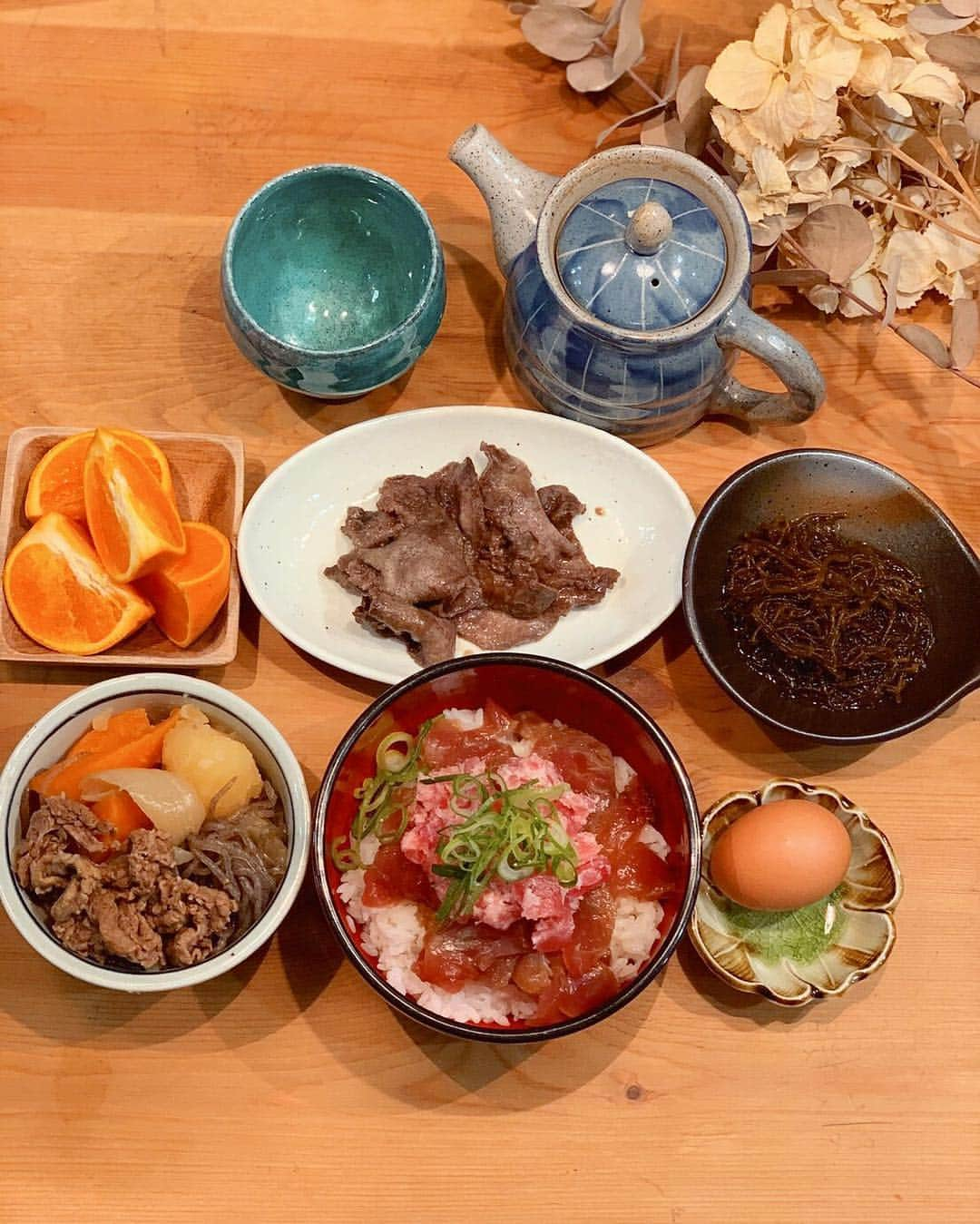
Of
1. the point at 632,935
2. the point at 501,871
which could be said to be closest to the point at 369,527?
the point at 501,871

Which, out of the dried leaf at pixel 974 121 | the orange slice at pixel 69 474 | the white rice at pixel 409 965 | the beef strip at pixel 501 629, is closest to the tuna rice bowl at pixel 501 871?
the white rice at pixel 409 965

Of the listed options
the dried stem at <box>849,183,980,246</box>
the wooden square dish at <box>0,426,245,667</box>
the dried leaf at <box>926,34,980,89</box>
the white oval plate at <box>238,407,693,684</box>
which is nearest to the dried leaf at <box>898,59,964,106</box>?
the dried leaf at <box>926,34,980,89</box>

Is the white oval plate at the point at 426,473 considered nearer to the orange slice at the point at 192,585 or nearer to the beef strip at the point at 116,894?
the orange slice at the point at 192,585

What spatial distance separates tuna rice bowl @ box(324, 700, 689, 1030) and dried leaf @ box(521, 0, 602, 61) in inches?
53.7

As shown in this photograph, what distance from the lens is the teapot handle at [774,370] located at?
1.88 m

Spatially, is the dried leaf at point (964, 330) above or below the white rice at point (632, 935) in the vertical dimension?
above

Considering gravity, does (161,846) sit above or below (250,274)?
below

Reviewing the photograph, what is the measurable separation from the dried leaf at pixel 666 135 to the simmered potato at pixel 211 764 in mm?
1401

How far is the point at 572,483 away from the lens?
2100 millimetres

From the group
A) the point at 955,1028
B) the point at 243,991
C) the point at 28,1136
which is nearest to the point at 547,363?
the point at 243,991

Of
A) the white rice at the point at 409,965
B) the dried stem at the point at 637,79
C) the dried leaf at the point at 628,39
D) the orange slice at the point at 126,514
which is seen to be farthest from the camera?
the dried stem at the point at 637,79

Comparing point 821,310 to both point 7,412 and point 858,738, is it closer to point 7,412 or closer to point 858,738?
point 858,738

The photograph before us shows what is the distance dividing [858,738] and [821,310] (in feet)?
2.99

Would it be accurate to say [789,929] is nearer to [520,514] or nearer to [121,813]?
[520,514]
